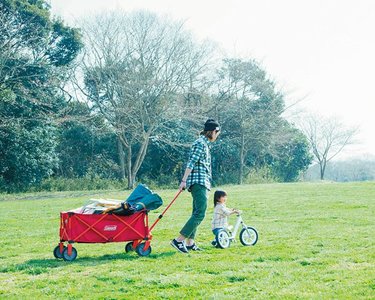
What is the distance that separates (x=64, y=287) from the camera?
5.59m

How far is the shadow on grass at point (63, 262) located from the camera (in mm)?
6602

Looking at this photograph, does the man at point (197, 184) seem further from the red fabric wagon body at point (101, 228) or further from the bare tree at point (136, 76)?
the bare tree at point (136, 76)

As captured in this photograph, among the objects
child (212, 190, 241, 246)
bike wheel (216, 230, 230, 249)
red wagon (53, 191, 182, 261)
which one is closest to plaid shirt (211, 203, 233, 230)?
child (212, 190, 241, 246)

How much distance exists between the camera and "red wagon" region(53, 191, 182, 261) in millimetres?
7270

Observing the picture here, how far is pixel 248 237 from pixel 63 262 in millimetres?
2897

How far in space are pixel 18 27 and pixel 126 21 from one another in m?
6.79

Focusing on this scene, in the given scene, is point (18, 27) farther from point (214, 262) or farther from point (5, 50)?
point (214, 262)

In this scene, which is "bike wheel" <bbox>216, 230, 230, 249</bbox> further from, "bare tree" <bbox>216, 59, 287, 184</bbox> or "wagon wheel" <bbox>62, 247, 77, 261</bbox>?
"bare tree" <bbox>216, 59, 287, 184</bbox>

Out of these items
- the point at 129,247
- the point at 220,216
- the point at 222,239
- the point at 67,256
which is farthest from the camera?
the point at 220,216

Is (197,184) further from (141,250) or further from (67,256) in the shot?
(67,256)

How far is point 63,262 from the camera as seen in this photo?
7125 mm

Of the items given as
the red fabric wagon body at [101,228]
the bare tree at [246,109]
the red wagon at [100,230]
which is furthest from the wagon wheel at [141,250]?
the bare tree at [246,109]

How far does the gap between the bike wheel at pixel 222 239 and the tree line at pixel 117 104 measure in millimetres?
17381

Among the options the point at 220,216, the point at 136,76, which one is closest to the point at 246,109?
the point at 136,76
